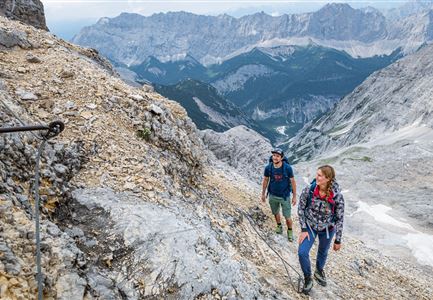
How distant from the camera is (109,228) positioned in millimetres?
11070

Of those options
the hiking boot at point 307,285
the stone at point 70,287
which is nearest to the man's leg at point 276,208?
the hiking boot at point 307,285

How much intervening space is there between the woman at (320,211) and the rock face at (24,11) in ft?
130

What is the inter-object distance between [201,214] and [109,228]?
158 inches

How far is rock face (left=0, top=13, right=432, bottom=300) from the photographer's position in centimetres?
944

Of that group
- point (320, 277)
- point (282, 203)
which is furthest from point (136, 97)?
point (320, 277)

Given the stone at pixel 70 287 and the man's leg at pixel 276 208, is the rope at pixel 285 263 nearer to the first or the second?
the man's leg at pixel 276 208

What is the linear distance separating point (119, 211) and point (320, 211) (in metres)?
5.88

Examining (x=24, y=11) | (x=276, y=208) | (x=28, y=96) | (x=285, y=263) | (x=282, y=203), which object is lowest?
(x=285, y=263)

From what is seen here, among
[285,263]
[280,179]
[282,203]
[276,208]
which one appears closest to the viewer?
[285,263]

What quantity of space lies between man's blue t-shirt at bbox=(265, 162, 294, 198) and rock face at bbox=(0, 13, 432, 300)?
6.35 ft

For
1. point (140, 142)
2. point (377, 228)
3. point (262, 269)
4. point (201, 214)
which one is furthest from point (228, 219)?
point (377, 228)

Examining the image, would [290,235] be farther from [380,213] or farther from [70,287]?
[380,213]

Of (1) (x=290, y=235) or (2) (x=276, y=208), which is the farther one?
(1) (x=290, y=235)

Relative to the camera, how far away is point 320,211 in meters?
11.9
